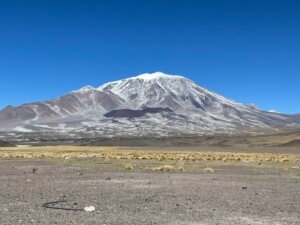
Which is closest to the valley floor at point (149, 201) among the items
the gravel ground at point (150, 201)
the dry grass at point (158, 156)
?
the gravel ground at point (150, 201)

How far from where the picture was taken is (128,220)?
15.1 meters

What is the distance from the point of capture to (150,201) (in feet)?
64.4

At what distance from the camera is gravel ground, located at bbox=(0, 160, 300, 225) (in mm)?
15387

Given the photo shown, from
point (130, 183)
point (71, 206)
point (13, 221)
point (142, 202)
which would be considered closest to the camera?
point (13, 221)

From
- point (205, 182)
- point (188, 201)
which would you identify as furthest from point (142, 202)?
point (205, 182)

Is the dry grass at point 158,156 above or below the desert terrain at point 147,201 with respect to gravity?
above

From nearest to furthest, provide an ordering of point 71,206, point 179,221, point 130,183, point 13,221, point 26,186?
point 13,221 < point 179,221 < point 71,206 < point 26,186 < point 130,183

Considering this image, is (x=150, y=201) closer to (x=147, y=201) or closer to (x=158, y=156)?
(x=147, y=201)

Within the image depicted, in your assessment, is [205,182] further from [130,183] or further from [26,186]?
[26,186]

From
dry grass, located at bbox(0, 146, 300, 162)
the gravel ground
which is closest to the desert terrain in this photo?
the gravel ground

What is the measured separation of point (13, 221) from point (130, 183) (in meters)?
12.9

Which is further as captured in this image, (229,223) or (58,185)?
(58,185)

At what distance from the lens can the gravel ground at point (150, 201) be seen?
50.5 ft

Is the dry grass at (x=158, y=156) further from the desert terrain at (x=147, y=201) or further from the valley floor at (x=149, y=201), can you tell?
the desert terrain at (x=147, y=201)
